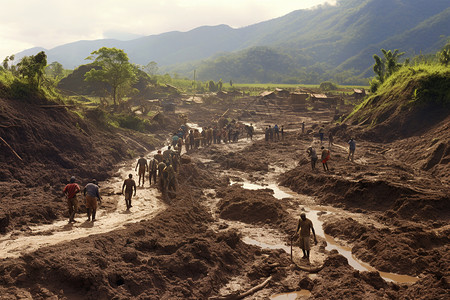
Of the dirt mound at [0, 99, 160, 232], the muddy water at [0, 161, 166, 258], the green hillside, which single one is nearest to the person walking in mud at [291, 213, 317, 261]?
the muddy water at [0, 161, 166, 258]

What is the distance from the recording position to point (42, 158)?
1669cm

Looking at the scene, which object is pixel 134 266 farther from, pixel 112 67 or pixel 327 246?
pixel 112 67

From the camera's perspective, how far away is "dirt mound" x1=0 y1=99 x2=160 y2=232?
12.2 metres

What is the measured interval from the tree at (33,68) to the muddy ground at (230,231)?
83.6 inches

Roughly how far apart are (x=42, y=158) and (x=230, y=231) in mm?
10560

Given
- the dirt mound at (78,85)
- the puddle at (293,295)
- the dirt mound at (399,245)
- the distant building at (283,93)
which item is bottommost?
the puddle at (293,295)

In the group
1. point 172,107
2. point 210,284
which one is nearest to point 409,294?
point 210,284

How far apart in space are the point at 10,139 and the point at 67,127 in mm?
4237

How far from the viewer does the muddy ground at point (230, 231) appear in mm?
7727

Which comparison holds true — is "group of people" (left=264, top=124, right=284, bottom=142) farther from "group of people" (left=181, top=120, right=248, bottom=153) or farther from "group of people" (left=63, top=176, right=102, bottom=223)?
"group of people" (left=63, top=176, right=102, bottom=223)

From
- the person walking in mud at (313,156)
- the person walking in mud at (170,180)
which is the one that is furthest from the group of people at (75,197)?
the person walking in mud at (313,156)

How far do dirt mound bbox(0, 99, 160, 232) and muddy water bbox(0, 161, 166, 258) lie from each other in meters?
0.67

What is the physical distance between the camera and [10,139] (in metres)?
15.9

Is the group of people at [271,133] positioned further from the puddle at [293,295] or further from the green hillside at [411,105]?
the puddle at [293,295]
